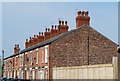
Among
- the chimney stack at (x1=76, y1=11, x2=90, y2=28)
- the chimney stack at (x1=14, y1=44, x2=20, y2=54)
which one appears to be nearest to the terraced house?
the chimney stack at (x1=76, y1=11, x2=90, y2=28)

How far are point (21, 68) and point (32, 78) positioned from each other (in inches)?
440

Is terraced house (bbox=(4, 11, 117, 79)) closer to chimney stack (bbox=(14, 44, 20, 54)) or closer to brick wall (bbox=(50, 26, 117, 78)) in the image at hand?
brick wall (bbox=(50, 26, 117, 78))

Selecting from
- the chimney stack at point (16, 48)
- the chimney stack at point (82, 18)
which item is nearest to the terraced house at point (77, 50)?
the chimney stack at point (82, 18)

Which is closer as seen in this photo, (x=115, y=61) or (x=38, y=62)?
(x=115, y=61)

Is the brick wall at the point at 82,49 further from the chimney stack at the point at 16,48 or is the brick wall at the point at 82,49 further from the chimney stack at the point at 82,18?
the chimney stack at the point at 16,48

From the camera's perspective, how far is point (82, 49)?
46844 millimetres

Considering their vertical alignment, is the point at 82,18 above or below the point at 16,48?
above

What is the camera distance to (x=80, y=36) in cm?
4709

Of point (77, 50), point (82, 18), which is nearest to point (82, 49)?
point (77, 50)

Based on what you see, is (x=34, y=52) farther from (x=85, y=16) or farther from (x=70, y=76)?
(x=70, y=76)

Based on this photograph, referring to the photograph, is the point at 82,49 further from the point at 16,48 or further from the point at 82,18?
the point at 16,48

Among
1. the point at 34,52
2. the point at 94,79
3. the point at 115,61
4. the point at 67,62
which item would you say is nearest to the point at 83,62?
the point at 67,62

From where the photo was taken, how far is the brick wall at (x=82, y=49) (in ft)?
151

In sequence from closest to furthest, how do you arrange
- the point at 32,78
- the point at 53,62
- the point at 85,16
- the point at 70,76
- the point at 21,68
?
the point at 70,76 < the point at 53,62 < the point at 85,16 < the point at 32,78 < the point at 21,68
